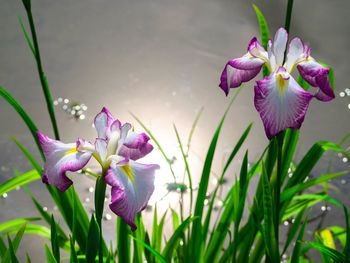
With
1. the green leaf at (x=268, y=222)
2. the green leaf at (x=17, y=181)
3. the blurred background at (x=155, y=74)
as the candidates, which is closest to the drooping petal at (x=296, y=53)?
the green leaf at (x=268, y=222)

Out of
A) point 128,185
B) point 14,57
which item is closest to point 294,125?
point 128,185

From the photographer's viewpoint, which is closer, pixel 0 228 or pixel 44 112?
pixel 0 228

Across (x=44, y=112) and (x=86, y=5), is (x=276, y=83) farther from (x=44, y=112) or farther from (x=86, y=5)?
(x=86, y=5)

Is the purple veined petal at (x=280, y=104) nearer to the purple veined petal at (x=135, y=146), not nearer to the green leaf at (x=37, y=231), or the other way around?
the purple veined petal at (x=135, y=146)

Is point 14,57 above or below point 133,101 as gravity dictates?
above

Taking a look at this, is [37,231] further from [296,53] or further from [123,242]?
[296,53]

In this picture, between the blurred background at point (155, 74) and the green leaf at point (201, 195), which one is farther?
the blurred background at point (155, 74)

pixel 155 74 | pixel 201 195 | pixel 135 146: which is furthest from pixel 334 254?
pixel 155 74
